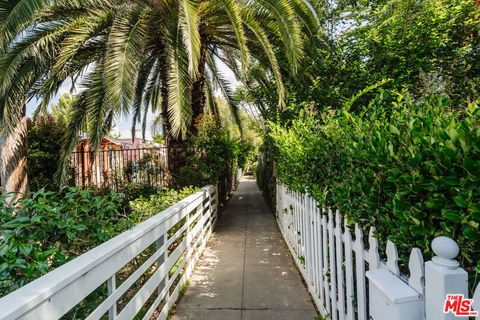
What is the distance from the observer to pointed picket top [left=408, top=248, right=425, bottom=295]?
1.20m

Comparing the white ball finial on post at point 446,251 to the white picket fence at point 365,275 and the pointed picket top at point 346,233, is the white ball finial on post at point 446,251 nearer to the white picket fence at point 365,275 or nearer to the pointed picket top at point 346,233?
the white picket fence at point 365,275

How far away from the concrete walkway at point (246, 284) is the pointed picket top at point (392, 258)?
176cm

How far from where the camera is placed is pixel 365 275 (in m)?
1.73

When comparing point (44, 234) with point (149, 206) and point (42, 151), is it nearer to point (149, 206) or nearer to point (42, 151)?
point (149, 206)

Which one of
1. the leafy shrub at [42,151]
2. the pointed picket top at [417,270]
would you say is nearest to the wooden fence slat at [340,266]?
the pointed picket top at [417,270]

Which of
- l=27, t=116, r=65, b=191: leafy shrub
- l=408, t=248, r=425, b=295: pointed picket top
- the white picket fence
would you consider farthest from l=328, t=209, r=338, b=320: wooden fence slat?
l=27, t=116, r=65, b=191: leafy shrub

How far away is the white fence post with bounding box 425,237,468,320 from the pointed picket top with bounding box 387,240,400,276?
0.31 m

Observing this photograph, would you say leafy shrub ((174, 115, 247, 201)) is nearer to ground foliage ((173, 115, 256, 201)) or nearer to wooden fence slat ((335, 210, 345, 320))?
ground foliage ((173, 115, 256, 201))

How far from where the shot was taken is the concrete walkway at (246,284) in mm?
3014

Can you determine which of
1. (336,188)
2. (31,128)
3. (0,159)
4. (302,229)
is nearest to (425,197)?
(336,188)

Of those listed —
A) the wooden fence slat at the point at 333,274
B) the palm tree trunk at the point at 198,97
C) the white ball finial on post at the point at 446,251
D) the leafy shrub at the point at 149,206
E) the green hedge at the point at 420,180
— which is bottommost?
the wooden fence slat at the point at 333,274

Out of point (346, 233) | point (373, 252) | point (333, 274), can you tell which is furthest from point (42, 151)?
point (373, 252)

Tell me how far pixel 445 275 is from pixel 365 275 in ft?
2.42

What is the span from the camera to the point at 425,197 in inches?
50.3
